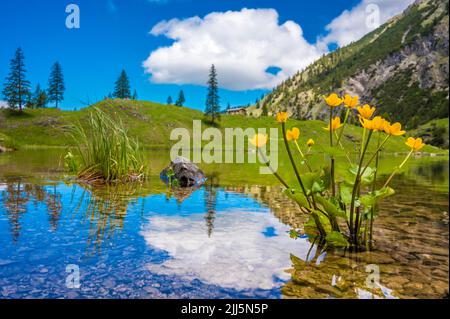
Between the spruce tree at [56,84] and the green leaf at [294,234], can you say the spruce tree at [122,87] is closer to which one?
the spruce tree at [56,84]

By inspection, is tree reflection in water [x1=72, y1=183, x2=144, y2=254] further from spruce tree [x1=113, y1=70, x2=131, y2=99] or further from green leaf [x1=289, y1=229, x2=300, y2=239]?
spruce tree [x1=113, y1=70, x2=131, y2=99]

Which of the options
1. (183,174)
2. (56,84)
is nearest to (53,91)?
(56,84)

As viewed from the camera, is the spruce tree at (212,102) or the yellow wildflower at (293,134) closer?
the yellow wildflower at (293,134)

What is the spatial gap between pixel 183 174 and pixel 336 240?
7.33 meters

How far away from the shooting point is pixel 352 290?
277cm

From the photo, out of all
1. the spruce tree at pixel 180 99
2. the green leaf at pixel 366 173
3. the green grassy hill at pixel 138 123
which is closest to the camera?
the green leaf at pixel 366 173

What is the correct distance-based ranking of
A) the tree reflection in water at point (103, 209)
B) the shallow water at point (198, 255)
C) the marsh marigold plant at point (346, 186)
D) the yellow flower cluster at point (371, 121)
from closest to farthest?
the shallow water at point (198, 255) < the yellow flower cluster at point (371, 121) < the marsh marigold plant at point (346, 186) < the tree reflection in water at point (103, 209)

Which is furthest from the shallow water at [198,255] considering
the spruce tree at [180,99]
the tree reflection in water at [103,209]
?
the spruce tree at [180,99]

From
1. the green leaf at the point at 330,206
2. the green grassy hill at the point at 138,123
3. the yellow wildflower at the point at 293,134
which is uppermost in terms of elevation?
the green grassy hill at the point at 138,123

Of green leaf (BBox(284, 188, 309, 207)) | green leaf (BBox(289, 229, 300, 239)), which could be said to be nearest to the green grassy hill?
green leaf (BBox(289, 229, 300, 239))

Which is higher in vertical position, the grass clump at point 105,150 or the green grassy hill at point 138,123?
the green grassy hill at point 138,123

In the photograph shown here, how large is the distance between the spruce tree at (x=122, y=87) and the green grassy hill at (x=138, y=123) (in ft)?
39.3

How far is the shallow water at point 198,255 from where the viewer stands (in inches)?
108
